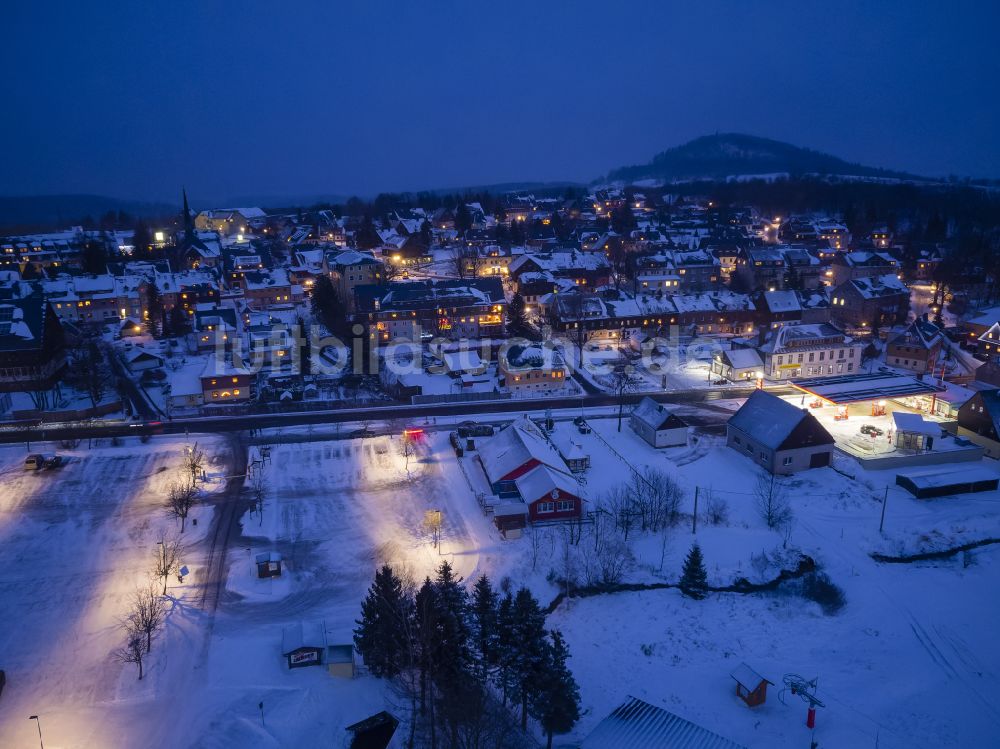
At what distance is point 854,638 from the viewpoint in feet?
72.6

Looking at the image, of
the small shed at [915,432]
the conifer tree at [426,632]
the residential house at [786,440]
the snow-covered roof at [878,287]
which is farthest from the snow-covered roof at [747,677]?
the snow-covered roof at [878,287]

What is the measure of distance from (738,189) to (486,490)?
129m

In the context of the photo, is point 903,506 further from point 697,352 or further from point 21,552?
point 21,552

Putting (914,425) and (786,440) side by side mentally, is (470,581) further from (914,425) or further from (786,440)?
(914,425)

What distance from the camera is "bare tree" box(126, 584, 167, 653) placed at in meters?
21.3

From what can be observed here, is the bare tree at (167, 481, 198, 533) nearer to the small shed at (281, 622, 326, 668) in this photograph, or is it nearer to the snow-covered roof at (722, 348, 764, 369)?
the small shed at (281, 622, 326, 668)

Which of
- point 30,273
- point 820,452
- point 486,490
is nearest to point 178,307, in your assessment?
point 30,273

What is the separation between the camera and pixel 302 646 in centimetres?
2019

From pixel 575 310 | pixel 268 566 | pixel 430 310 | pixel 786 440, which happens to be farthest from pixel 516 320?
pixel 268 566

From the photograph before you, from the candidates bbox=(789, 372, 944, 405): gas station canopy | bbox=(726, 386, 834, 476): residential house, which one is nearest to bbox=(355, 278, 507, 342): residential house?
bbox=(789, 372, 944, 405): gas station canopy

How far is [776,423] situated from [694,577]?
12.4 metres

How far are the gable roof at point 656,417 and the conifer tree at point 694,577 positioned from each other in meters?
12.0

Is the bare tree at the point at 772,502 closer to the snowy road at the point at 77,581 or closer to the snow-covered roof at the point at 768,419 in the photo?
the snow-covered roof at the point at 768,419

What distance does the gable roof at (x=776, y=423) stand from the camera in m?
32.4
